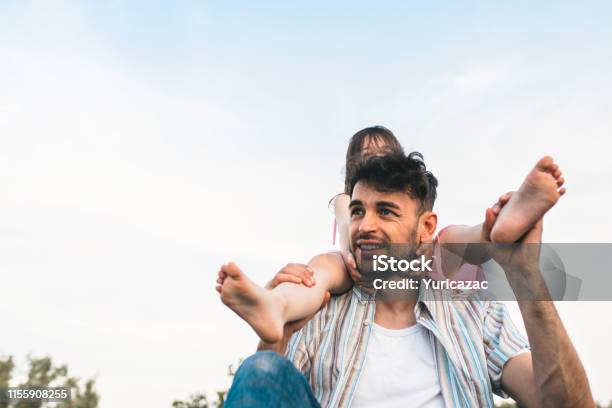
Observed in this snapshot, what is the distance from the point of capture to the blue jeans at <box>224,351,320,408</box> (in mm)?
2246

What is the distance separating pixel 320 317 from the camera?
3.15 m

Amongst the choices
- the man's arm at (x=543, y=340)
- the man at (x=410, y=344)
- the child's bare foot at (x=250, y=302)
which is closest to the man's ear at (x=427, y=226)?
the man at (x=410, y=344)

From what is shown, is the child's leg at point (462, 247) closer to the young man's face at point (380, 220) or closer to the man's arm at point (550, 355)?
the young man's face at point (380, 220)

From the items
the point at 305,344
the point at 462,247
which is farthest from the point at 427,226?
the point at 305,344

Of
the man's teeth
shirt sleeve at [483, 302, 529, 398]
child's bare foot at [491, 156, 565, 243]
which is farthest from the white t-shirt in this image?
child's bare foot at [491, 156, 565, 243]

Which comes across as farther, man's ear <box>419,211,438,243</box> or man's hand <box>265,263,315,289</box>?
man's ear <box>419,211,438,243</box>

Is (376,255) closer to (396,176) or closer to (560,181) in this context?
(396,176)

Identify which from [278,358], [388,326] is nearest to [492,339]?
[388,326]

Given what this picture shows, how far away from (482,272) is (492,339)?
596 mm

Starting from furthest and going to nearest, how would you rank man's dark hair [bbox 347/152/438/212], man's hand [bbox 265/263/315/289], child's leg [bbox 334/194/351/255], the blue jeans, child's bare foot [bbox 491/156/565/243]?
child's leg [bbox 334/194/351/255] → man's dark hair [bbox 347/152/438/212] → man's hand [bbox 265/263/315/289] → child's bare foot [bbox 491/156/565/243] → the blue jeans

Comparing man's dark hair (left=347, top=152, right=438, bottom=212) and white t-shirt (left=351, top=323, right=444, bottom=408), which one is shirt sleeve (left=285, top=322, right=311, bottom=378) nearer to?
white t-shirt (left=351, top=323, right=444, bottom=408)

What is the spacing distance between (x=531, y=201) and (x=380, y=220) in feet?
2.61

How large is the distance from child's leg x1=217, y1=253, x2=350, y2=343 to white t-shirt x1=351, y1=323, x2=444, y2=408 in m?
0.35

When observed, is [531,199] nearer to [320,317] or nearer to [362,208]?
[362,208]
